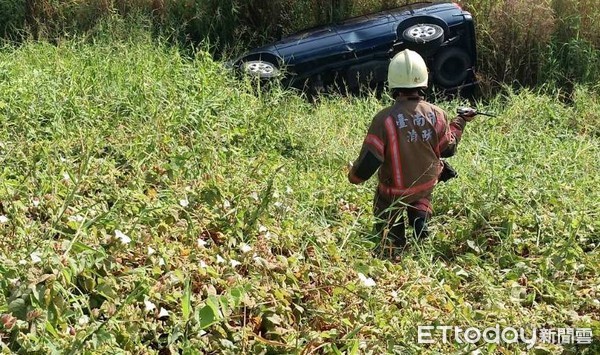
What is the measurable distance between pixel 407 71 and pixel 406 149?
1.39ft

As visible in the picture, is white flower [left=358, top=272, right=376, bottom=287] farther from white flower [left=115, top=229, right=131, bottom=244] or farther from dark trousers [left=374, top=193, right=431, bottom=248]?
white flower [left=115, top=229, right=131, bottom=244]

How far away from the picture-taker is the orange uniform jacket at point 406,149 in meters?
3.87

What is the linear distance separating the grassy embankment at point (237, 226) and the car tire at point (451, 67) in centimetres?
95

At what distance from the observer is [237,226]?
3422mm

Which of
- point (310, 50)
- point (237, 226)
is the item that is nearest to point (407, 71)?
point (237, 226)

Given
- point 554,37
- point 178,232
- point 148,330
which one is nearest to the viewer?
point 148,330

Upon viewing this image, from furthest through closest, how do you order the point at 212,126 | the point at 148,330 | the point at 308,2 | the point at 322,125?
the point at 308,2
the point at 322,125
the point at 212,126
the point at 148,330

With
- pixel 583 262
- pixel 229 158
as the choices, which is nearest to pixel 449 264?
pixel 583 262

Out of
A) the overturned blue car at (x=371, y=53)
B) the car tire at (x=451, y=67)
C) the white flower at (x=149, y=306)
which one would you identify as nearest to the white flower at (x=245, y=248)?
the white flower at (x=149, y=306)

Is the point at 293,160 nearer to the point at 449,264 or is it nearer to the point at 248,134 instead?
the point at 248,134

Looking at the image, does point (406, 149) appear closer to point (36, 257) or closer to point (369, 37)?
point (36, 257)

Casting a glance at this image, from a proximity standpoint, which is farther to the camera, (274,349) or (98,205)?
(98,205)

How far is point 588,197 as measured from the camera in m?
4.50

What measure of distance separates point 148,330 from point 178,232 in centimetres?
77
